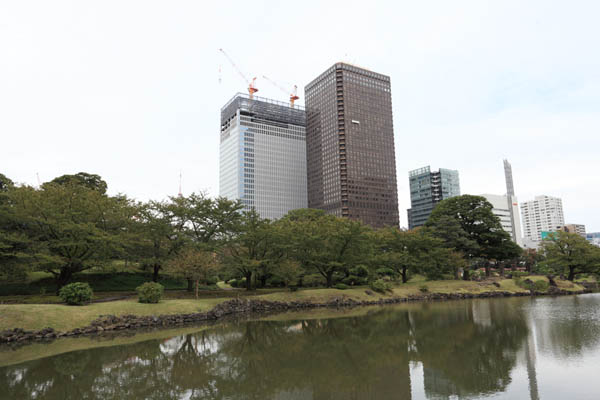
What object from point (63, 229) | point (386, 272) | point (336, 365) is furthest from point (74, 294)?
point (386, 272)

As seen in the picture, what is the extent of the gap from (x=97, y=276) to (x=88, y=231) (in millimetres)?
12288

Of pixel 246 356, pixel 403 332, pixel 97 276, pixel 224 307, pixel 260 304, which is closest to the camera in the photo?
pixel 246 356

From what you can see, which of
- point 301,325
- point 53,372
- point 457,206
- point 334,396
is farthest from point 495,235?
point 53,372

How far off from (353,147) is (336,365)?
531ft

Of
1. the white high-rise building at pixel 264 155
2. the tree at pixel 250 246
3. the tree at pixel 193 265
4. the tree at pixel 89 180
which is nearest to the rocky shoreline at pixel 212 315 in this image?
the tree at pixel 193 265

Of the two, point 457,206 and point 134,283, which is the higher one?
point 457,206

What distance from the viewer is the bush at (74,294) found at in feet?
95.7

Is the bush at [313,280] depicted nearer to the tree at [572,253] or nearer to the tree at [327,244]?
the tree at [327,244]

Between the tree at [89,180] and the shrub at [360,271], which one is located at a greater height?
the tree at [89,180]

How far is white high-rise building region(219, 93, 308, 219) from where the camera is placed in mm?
175250

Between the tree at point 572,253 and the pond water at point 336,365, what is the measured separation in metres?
42.6

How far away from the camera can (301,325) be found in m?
27.5

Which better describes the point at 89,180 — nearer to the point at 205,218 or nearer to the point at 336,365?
the point at 205,218

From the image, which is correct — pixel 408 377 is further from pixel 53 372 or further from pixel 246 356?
pixel 53 372
